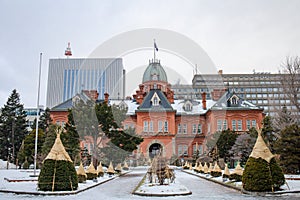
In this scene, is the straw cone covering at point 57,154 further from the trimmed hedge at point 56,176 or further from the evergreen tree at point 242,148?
the evergreen tree at point 242,148

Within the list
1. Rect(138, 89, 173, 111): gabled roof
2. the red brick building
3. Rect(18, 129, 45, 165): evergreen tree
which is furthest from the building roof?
Rect(18, 129, 45, 165): evergreen tree

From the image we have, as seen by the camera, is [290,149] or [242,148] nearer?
[290,149]

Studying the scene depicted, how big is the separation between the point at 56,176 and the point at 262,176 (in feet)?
26.2

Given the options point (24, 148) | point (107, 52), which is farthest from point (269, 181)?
point (24, 148)

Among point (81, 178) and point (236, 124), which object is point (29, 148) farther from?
point (236, 124)

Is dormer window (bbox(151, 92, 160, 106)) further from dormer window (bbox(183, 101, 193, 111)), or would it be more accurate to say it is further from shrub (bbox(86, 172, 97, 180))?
shrub (bbox(86, 172, 97, 180))

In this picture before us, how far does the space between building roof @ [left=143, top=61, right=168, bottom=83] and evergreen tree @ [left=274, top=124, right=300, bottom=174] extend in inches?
1519

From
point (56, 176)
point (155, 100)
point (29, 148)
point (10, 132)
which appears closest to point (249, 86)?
point (155, 100)

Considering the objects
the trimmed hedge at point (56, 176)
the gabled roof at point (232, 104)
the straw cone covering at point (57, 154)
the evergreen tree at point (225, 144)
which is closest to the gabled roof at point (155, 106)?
the gabled roof at point (232, 104)

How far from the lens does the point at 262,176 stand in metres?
11.3

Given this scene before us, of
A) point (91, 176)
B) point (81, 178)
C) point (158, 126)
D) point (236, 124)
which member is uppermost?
point (236, 124)

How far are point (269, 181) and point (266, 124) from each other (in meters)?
21.9

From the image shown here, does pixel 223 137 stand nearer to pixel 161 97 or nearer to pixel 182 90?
pixel 161 97

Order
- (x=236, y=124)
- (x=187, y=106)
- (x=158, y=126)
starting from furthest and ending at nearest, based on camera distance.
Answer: (x=187, y=106) < (x=158, y=126) < (x=236, y=124)
